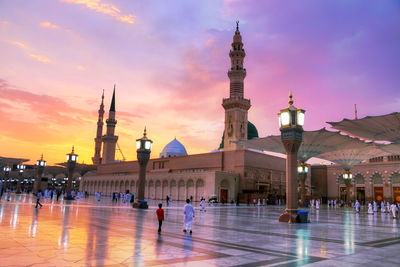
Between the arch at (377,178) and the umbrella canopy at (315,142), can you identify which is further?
the arch at (377,178)

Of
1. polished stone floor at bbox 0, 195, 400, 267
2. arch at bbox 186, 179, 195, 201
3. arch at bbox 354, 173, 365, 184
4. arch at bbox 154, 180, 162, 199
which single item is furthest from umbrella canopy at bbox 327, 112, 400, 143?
arch at bbox 354, 173, 365, 184

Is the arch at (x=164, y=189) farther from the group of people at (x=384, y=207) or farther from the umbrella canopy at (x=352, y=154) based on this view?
the group of people at (x=384, y=207)

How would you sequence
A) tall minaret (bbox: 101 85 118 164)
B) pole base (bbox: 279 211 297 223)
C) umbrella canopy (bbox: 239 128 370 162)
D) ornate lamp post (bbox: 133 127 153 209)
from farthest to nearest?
1. tall minaret (bbox: 101 85 118 164)
2. umbrella canopy (bbox: 239 128 370 162)
3. ornate lamp post (bbox: 133 127 153 209)
4. pole base (bbox: 279 211 297 223)

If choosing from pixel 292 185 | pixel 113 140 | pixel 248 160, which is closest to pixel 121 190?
pixel 113 140

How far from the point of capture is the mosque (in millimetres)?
50656

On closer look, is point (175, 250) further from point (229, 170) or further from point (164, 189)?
point (164, 189)

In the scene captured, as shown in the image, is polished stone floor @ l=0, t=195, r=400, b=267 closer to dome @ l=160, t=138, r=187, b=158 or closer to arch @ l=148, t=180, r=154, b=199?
arch @ l=148, t=180, r=154, b=199

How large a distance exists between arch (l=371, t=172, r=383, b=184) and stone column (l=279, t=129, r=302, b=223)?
169 ft

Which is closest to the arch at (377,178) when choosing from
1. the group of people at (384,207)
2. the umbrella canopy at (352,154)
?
the umbrella canopy at (352,154)

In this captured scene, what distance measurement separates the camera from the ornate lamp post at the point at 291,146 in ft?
49.9

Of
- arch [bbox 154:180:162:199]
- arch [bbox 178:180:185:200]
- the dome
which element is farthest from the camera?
the dome

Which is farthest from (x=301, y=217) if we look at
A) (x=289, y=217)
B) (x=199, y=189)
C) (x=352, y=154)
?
(x=199, y=189)

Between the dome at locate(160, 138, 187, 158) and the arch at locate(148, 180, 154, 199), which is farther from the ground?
the dome at locate(160, 138, 187, 158)

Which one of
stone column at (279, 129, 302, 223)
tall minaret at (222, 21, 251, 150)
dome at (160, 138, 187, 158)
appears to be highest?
tall minaret at (222, 21, 251, 150)
